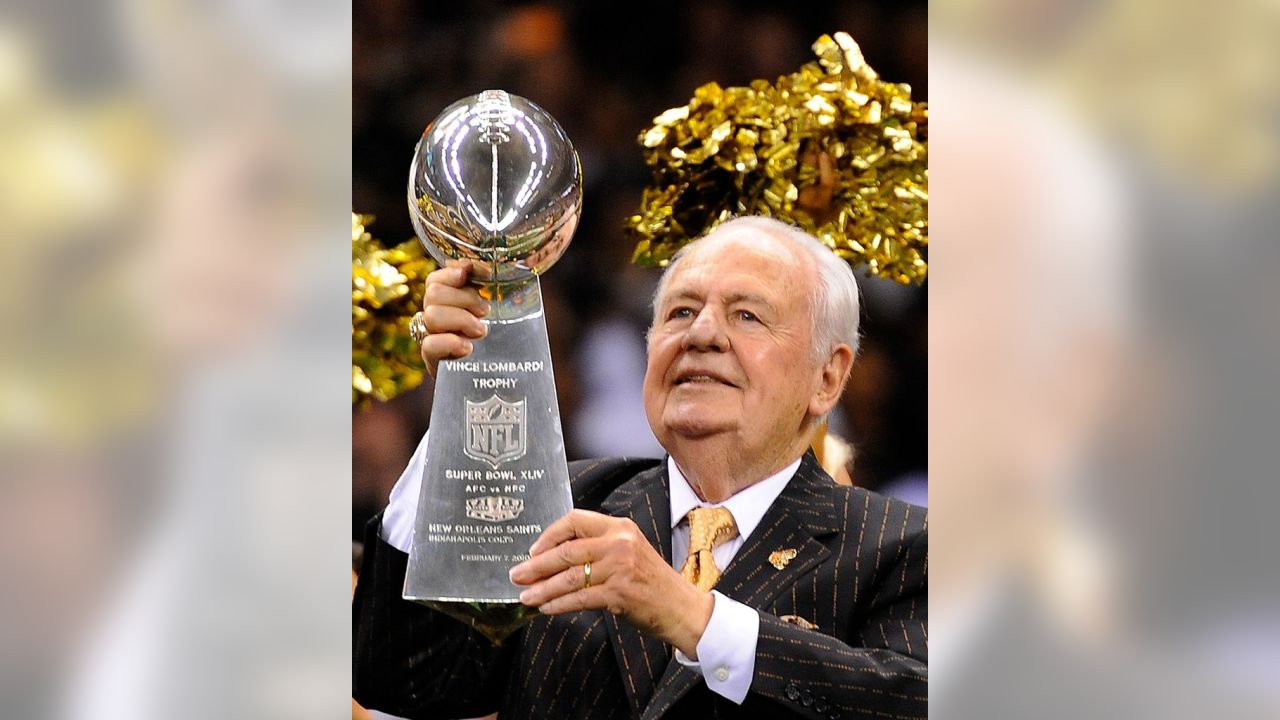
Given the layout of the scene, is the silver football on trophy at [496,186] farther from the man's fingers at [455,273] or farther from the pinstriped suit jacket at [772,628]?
the pinstriped suit jacket at [772,628]

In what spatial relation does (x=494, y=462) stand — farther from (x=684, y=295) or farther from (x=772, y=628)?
(x=684, y=295)

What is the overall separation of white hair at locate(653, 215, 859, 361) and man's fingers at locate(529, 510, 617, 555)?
579mm

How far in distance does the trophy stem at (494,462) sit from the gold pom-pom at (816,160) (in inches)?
29.3

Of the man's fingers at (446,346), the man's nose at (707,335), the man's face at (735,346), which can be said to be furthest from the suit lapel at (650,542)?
Result: the man's fingers at (446,346)

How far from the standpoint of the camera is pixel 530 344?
1365 mm

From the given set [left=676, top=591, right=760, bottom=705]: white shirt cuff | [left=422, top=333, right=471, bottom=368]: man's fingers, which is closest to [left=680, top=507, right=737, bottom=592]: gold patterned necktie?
[left=676, top=591, right=760, bottom=705]: white shirt cuff

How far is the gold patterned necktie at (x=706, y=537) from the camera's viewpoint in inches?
74.2

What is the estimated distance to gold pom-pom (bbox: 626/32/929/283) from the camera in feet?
6.75

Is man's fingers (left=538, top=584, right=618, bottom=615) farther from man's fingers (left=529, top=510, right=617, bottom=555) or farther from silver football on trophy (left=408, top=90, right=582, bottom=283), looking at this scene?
silver football on trophy (left=408, top=90, right=582, bottom=283)

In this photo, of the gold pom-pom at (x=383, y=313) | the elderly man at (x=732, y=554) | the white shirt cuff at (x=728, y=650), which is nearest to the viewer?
the white shirt cuff at (x=728, y=650)

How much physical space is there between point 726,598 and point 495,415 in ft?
1.27
